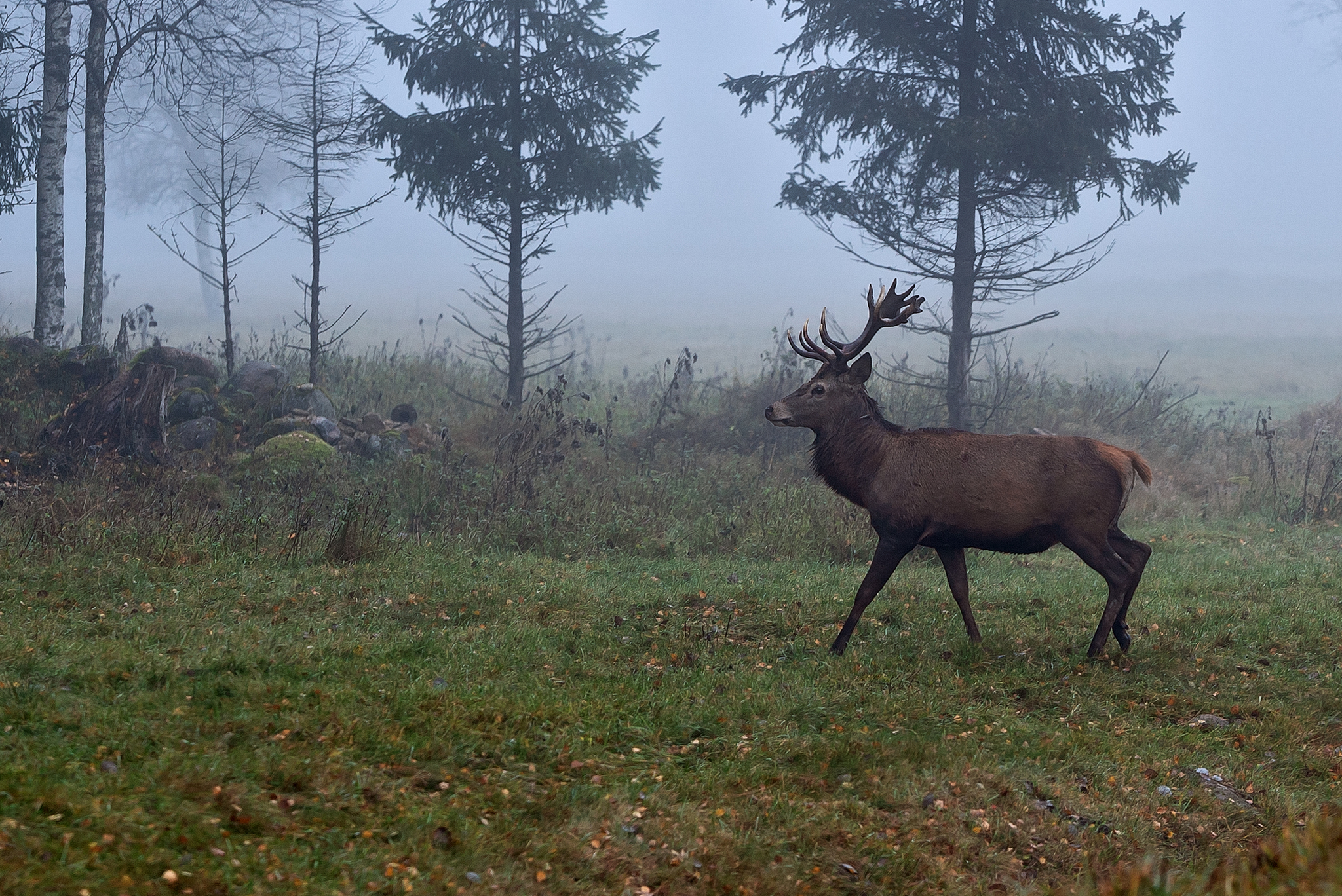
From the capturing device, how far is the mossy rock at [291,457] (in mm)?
12203

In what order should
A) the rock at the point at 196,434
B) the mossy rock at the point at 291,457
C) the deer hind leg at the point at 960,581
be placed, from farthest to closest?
the rock at the point at 196,434 < the mossy rock at the point at 291,457 < the deer hind leg at the point at 960,581

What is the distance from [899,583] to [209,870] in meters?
7.09

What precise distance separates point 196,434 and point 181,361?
5.82 feet

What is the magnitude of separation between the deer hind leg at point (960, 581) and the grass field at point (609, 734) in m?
0.28

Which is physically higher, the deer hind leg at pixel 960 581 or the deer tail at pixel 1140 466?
the deer tail at pixel 1140 466

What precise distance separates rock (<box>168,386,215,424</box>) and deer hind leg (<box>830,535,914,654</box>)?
380 inches

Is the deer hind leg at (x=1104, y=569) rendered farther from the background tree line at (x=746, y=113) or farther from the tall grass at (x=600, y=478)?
the background tree line at (x=746, y=113)

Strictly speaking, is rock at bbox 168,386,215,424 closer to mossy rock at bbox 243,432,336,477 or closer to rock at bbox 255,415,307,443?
rock at bbox 255,415,307,443

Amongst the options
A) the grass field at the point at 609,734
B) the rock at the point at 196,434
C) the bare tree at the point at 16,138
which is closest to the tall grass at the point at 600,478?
the rock at the point at 196,434

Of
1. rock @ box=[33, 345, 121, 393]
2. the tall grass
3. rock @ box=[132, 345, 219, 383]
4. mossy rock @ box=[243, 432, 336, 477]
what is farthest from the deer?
rock @ box=[33, 345, 121, 393]

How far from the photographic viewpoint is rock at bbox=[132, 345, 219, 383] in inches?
549

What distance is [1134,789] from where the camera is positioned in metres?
5.16

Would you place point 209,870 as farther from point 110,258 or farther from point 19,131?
point 110,258

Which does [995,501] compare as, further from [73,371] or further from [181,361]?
[73,371]
